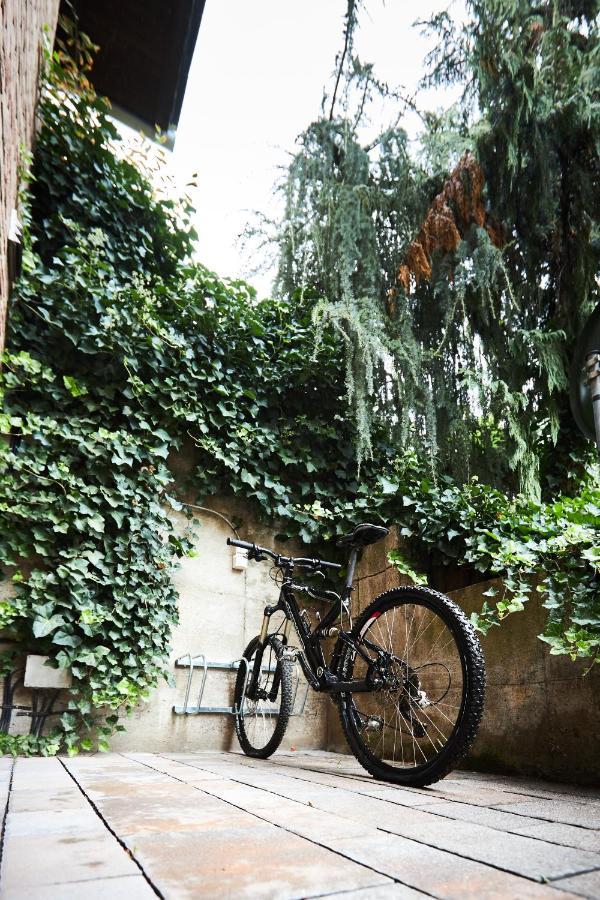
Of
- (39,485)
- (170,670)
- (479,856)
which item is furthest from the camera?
(170,670)

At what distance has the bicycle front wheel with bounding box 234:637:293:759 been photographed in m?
2.85

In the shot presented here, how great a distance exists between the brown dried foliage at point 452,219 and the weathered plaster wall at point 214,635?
182 centimetres

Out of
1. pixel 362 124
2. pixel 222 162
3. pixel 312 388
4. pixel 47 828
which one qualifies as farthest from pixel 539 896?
pixel 222 162

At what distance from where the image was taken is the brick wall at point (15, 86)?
1.79 m

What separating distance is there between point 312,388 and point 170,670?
1.94 m

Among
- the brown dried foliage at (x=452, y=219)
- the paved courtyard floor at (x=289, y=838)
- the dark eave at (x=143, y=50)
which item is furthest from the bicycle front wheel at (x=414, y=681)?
the dark eave at (x=143, y=50)

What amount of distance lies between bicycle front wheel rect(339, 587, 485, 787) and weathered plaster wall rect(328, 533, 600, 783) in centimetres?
18

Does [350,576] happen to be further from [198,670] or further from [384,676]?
[198,670]

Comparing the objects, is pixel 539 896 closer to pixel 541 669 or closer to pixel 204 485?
pixel 541 669

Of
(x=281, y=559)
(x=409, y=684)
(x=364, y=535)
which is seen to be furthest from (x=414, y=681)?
(x=281, y=559)

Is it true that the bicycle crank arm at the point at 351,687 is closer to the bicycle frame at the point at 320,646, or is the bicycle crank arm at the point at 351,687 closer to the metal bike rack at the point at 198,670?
Answer: the bicycle frame at the point at 320,646

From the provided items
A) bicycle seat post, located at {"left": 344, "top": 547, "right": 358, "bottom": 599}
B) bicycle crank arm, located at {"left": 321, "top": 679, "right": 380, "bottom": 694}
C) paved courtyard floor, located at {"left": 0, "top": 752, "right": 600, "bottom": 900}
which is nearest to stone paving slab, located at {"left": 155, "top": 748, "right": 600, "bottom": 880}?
paved courtyard floor, located at {"left": 0, "top": 752, "right": 600, "bottom": 900}

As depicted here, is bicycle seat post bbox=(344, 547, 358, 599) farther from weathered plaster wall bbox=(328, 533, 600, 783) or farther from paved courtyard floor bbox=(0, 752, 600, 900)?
paved courtyard floor bbox=(0, 752, 600, 900)

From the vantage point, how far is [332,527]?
3.67m
